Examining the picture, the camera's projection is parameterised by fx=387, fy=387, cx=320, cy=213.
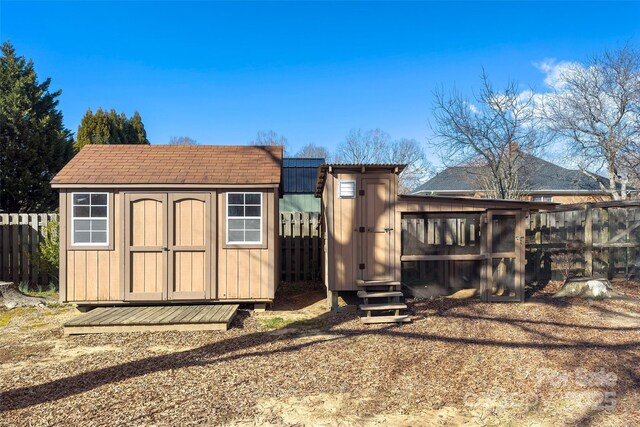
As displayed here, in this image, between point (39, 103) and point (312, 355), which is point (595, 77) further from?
point (39, 103)

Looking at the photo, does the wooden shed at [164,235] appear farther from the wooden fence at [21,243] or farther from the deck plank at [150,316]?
the wooden fence at [21,243]

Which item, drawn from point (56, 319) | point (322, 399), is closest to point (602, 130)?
point (322, 399)

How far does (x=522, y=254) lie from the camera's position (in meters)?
7.43

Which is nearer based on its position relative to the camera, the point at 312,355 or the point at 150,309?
the point at 312,355

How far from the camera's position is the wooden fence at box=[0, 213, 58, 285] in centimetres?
892

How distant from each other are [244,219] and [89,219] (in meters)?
2.79

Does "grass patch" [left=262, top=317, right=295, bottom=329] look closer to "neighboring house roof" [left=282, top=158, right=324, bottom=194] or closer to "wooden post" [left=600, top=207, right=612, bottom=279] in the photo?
"wooden post" [left=600, top=207, right=612, bottom=279]

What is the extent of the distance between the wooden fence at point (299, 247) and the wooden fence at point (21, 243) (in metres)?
5.38

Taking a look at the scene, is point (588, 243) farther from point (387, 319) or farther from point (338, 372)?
point (338, 372)

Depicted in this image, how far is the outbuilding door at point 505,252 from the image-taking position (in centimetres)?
743

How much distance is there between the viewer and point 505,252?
24.8 ft

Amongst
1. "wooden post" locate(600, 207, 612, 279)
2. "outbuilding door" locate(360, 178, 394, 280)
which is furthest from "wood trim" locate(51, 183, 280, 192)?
"wooden post" locate(600, 207, 612, 279)

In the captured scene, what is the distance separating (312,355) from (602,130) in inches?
622

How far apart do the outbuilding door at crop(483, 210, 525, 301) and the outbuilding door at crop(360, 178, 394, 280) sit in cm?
196
